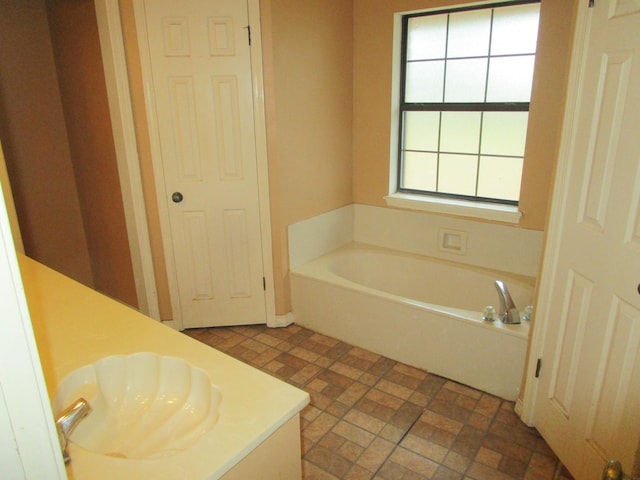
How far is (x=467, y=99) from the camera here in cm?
293

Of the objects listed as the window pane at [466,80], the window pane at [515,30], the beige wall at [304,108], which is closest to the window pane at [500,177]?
the window pane at [466,80]

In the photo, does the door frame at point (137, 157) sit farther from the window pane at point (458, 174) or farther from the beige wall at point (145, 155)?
the window pane at point (458, 174)

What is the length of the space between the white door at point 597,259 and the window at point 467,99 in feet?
3.54

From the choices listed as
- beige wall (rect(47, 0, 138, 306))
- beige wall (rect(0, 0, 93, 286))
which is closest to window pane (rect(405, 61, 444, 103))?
beige wall (rect(47, 0, 138, 306))

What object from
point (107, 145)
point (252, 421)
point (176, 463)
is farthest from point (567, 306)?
point (107, 145)

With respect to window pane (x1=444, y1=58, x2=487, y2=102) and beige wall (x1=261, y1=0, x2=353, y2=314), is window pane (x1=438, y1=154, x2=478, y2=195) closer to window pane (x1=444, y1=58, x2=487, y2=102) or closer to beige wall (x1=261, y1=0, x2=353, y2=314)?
window pane (x1=444, y1=58, x2=487, y2=102)

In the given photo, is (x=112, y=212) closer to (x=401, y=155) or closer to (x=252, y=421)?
(x=401, y=155)

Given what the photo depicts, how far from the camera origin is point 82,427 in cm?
114

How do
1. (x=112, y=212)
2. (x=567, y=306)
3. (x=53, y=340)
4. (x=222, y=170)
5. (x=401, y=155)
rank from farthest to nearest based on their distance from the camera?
(x=401, y=155) < (x=112, y=212) < (x=222, y=170) < (x=567, y=306) < (x=53, y=340)

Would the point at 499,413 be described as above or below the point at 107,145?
below

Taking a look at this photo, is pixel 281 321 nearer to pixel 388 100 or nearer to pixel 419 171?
pixel 419 171

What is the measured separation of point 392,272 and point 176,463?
101 inches

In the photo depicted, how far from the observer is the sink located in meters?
1.11

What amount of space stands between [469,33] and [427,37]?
0.96ft
